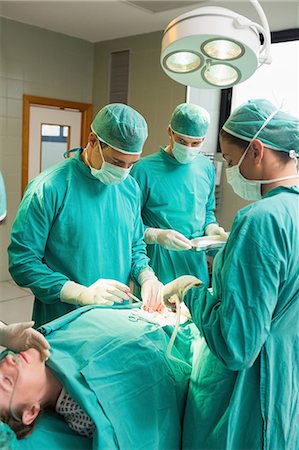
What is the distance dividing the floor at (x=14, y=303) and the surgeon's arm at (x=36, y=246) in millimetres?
1894

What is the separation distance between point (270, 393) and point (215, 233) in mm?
1258

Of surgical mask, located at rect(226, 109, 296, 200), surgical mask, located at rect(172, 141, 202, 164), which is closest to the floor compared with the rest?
surgical mask, located at rect(172, 141, 202, 164)

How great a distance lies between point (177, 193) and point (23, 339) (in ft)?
4.01

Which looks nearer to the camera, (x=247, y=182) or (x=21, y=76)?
(x=247, y=182)

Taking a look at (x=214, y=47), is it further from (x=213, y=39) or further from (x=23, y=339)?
(x=23, y=339)

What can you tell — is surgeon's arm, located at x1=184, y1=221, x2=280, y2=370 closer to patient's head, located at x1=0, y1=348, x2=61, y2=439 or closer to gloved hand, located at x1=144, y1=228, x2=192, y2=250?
patient's head, located at x1=0, y1=348, x2=61, y2=439

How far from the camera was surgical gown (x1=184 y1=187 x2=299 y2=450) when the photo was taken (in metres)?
0.95

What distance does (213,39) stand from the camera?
1100 mm

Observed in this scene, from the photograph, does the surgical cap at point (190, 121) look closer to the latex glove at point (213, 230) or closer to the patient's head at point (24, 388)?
the latex glove at point (213, 230)

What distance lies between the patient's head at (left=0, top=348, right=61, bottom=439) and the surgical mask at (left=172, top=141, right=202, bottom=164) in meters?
1.32

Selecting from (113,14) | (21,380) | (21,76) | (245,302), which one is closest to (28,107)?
(21,76)

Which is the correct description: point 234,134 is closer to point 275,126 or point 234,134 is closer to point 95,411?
point 275,126

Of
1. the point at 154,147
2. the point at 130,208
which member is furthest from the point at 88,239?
the point at 154,147

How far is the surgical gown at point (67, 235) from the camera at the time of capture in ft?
4.95
